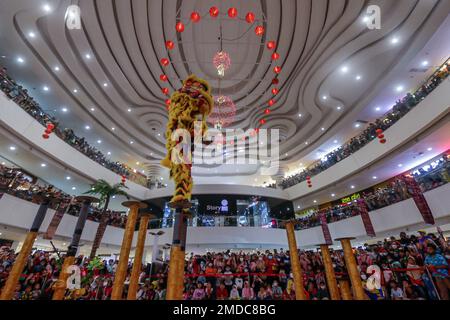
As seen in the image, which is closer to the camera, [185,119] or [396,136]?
[185,119]

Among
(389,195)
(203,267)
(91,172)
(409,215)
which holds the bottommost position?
(203,267)

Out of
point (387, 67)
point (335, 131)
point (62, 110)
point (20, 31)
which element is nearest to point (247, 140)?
point (335, 131)

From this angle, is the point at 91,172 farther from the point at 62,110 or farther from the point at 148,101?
the point at 148,101

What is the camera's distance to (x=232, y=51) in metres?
11.3

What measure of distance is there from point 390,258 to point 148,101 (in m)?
13.6

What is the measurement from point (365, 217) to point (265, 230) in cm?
601

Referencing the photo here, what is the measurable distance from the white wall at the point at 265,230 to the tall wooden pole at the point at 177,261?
31.5ft

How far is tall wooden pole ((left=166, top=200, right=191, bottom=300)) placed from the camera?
2174mm

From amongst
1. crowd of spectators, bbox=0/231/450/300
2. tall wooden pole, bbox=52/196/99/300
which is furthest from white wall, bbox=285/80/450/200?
tall wooden pole, bbox=52/196/99/300

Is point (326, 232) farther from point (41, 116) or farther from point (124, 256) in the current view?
point (41, 116)

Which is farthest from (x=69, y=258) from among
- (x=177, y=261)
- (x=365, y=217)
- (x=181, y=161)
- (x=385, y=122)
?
(x=385, y=122)

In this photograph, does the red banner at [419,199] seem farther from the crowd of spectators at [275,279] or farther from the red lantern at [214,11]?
the red lantern at [214,11]

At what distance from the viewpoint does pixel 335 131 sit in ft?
49.2

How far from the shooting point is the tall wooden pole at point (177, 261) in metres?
2.17
